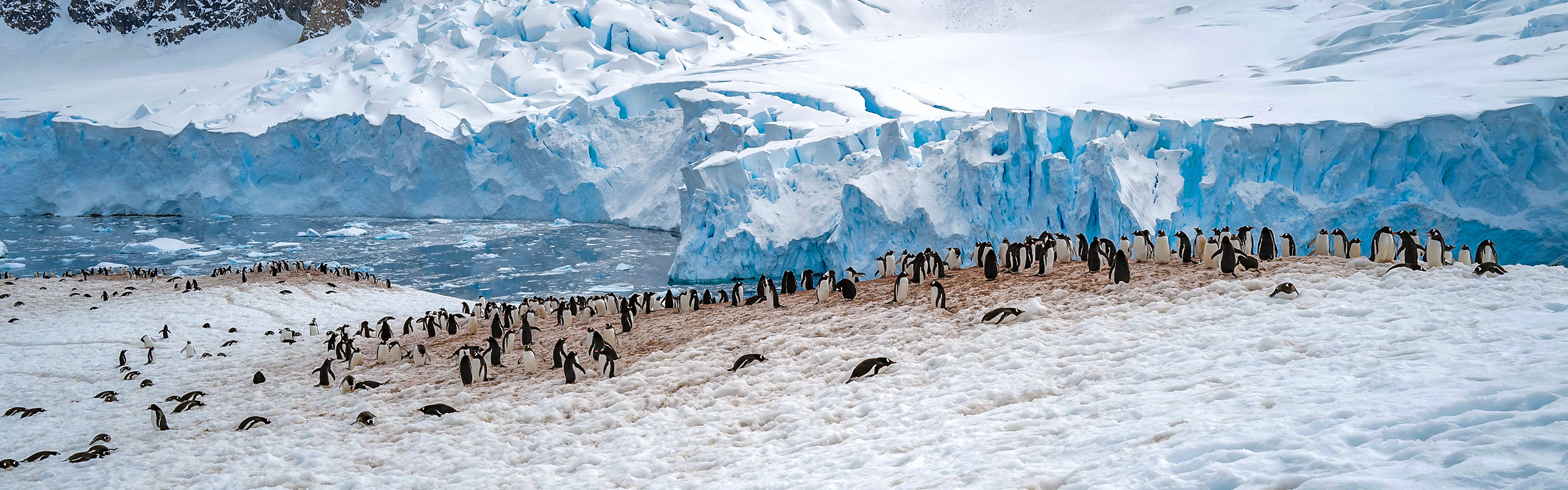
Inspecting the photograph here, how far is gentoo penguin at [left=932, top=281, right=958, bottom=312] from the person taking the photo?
6.70 meters

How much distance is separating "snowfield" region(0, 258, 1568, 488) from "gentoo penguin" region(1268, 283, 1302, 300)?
5cm

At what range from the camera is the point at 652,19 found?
4138 centimetres

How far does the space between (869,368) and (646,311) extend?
14.7ft

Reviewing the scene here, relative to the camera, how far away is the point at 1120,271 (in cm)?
652

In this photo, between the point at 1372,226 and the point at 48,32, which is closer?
the point at 1372,226

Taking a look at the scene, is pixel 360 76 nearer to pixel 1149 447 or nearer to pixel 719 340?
pixel 719 340

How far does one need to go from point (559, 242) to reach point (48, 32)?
48673mm

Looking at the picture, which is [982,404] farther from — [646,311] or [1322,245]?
[646,311]

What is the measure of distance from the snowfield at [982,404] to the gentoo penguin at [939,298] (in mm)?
153

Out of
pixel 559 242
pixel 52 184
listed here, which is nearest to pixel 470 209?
pixel 559 242

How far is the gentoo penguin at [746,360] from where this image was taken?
6.04 m

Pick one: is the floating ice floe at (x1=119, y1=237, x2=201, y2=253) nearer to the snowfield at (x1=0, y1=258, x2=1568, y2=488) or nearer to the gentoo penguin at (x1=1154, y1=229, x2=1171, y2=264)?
the snowfield at (x1=0, y1=258, x2=1568, y2=488)

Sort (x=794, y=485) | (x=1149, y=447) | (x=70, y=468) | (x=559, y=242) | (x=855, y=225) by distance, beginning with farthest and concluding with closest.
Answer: (x=559, y=242), (x=855, y=225), (x=70, y=468), (x=794, y=485), (x=1149, y=447)

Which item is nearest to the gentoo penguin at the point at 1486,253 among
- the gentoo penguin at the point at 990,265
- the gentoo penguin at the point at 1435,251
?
the gentoo penguin at the point at 1435,251
